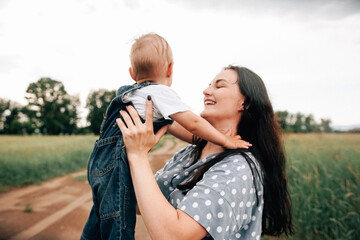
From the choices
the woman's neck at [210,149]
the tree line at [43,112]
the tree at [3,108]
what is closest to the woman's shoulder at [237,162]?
the woman's neck at [210,149]

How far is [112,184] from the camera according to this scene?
1327 mm

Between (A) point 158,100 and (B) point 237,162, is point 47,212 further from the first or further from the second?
(B) point 237,162

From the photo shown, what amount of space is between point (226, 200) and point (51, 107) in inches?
2095

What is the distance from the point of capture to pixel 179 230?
3.28 feet

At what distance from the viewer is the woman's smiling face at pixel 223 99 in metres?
1.70

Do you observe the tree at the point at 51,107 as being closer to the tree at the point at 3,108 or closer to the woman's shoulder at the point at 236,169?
the tree at the point at 3,108

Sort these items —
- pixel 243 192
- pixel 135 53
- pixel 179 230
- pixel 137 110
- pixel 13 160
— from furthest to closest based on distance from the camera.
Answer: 1. pixel 13 160
2. pixel 135 53
3. pixel 137 110
4. pixel 243 192
5. pixel 179 230

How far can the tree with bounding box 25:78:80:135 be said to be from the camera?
140 ft

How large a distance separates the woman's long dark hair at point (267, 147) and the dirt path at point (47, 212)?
262 cm

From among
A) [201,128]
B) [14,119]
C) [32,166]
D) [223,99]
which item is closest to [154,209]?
[201,128]

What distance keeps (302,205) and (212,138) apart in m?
2.81

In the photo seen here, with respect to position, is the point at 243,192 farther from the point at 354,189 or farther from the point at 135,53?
the point at 354,189

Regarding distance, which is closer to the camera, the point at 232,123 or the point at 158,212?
the point at 158,212

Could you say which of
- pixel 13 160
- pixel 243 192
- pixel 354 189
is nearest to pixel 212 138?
pixel 243 192
